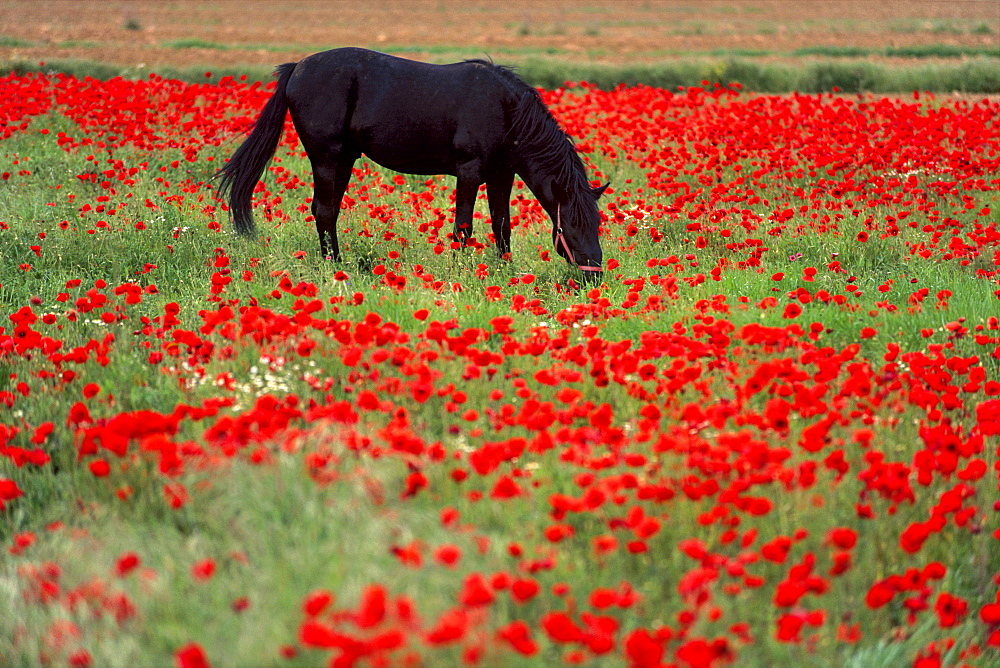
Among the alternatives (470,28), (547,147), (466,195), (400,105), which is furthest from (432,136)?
(470,28)

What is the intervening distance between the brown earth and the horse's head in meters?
17.0

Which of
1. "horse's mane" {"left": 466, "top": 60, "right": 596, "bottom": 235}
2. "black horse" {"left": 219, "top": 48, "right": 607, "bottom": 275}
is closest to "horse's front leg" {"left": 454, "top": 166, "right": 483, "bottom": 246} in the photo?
"black horse" {"left": 219, "top": 48, "right": 607, "bottom": 275}

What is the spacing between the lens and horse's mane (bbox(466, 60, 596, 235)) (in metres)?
6.84

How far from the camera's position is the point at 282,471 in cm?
314

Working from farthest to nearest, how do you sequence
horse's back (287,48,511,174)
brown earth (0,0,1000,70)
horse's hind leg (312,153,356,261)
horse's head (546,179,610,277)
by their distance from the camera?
Result: 1. brown earth (0,0,1000,70)
2. horse's hind leg (312,153,356,261)
3. horse's back (287,48,511,174)
4. horse's head (546,179,610,277)

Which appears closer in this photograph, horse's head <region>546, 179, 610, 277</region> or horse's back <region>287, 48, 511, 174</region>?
horse's head <region>546, 179, 610, 277</region>

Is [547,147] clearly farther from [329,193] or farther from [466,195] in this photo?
[329,193]

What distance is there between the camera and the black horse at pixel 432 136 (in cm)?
691

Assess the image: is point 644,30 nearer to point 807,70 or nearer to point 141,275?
point 807,70

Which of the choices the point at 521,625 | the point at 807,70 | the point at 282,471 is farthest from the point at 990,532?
the point at 807,70

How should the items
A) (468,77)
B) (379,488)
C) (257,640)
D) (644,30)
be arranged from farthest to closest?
(644,30), (468,77), (379,488), (257,640)

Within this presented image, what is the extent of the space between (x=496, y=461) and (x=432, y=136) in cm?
468

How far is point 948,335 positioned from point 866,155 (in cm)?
475

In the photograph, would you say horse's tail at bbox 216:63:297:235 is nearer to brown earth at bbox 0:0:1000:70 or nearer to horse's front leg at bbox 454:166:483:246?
horse's front leg at bbox 454:166:483:246
